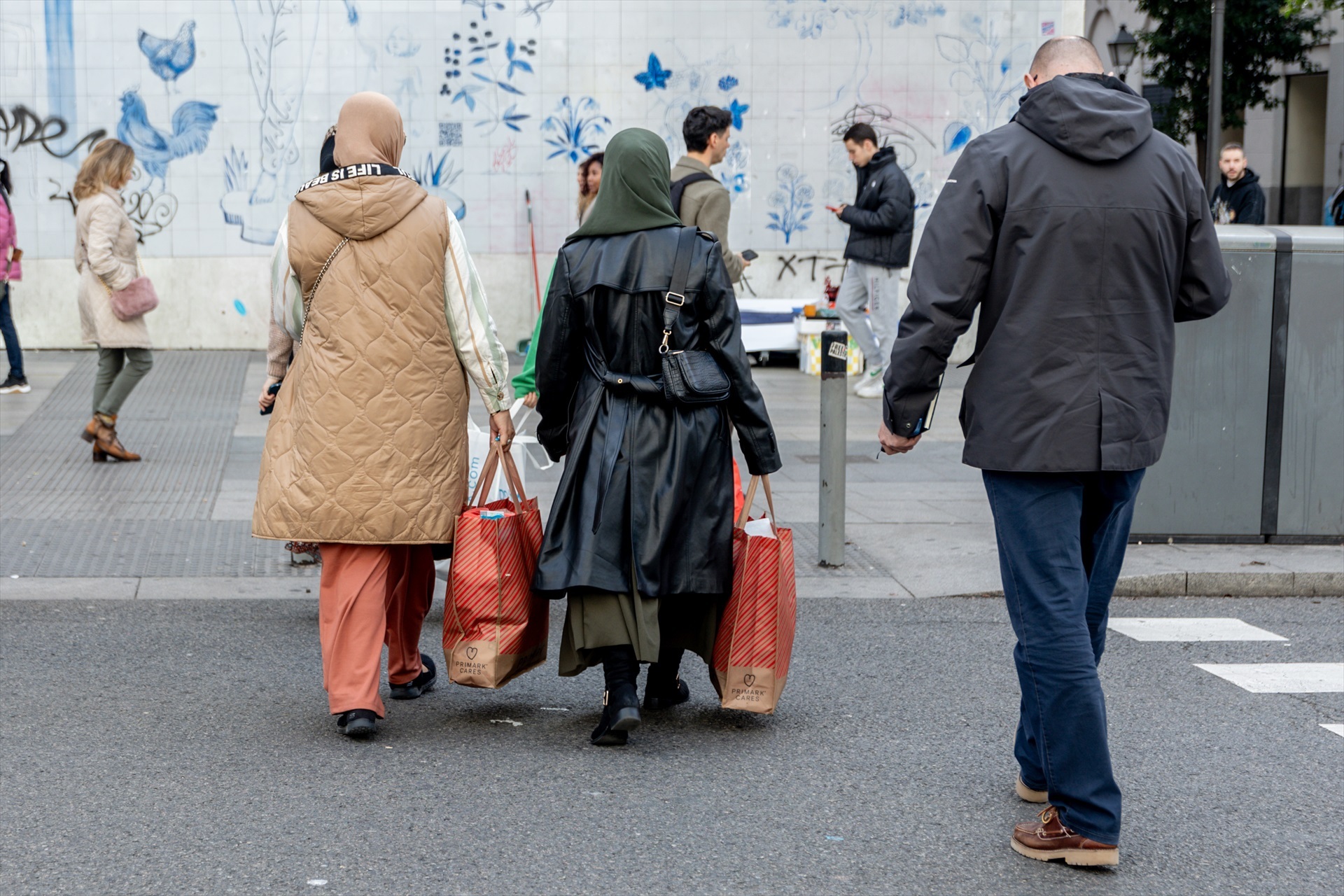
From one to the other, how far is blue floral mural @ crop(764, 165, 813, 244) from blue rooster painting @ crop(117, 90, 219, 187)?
17.9 ft

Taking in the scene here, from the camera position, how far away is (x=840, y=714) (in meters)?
4.96

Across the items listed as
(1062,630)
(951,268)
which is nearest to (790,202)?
(951,268)

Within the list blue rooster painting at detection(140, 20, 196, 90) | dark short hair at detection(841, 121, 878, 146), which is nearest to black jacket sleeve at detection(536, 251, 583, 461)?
dark short hair at detection(841, 121, 878, 146)

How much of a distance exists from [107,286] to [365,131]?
5326mm

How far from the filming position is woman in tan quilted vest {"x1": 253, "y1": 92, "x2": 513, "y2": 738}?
4562 millimetres

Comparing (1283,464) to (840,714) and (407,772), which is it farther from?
(407,772)

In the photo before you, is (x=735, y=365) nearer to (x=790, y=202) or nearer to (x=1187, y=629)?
(x=1187, y=629)

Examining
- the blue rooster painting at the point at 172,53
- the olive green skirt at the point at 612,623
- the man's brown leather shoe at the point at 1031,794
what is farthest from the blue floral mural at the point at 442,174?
the man's brown leather shoe at the point at 1031,794

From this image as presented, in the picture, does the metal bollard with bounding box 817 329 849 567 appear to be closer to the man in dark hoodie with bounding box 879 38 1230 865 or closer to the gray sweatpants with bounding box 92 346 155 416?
the man in dark hoodie with bounding box 879 38 1230 865

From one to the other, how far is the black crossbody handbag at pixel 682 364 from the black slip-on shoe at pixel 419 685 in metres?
1.38

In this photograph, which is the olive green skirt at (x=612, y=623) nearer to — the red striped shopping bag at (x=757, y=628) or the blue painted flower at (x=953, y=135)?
the red striped shopping bag at (x=757, y=628)

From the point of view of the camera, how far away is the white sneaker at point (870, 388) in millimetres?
12891

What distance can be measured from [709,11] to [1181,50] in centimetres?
1558

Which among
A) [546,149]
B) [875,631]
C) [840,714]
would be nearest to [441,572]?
[875,631]
